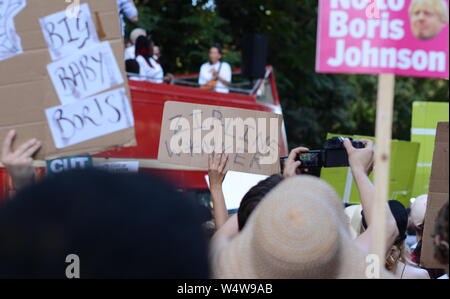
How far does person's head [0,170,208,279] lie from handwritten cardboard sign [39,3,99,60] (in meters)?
2.39

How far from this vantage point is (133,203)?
105 centimetres

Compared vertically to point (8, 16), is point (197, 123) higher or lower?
lower

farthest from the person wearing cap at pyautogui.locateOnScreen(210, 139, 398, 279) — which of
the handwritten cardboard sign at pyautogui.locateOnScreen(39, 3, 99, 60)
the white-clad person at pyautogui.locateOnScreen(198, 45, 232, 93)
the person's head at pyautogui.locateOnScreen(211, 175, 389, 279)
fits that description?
the white-clad person at pyautogui.locateOnScreen(198, 45, 232, 93)

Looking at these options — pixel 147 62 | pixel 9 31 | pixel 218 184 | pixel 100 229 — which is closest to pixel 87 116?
pixel 9 31

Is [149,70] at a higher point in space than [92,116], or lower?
lower

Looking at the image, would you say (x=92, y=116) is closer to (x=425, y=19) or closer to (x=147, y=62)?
(x=425, y=19)

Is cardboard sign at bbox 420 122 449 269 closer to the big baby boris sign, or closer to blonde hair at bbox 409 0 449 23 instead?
the big baby boris sign

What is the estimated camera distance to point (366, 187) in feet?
9.16

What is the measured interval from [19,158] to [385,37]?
5.18 ft

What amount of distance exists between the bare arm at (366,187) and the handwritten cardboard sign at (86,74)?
108 cm

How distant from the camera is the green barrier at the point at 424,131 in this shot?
708cm

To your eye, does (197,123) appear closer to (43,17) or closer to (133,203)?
(43,17)
